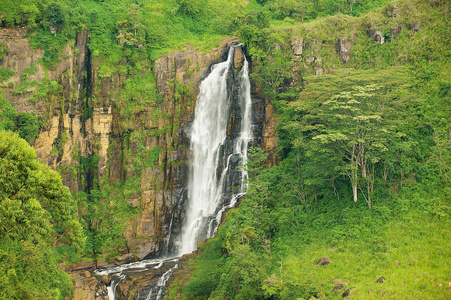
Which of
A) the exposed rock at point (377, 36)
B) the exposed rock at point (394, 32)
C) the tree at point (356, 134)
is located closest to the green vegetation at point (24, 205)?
the tree at point (356, 134)

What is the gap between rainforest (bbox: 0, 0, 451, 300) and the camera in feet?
63.4

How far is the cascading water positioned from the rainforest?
0.40 feet

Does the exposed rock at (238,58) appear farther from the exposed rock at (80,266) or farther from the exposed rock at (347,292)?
the exposed rock at (347,292)

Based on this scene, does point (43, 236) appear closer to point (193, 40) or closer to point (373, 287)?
point (373, 287)

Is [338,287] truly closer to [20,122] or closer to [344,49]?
[344,49]

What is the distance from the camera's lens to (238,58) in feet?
106

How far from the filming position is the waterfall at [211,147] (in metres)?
30.3

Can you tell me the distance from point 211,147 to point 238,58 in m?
7.96

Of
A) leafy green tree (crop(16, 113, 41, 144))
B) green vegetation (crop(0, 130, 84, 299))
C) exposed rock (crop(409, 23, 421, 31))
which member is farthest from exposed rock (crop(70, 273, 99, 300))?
exposed rock (crop(409, 23, 421, 31))

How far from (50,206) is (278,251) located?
12.4m

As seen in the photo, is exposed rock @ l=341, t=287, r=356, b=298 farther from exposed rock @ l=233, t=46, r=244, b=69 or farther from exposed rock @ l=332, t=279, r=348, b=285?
exposed rock @ l=233, t=46, r=244, b=69

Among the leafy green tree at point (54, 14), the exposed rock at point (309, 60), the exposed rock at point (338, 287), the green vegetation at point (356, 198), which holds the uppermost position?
the leafy green tree at point (54, 14)

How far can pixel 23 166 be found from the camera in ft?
44.0

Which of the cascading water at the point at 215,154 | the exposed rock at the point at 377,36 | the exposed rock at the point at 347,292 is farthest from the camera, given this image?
the exposed rock at the point at 377,36
